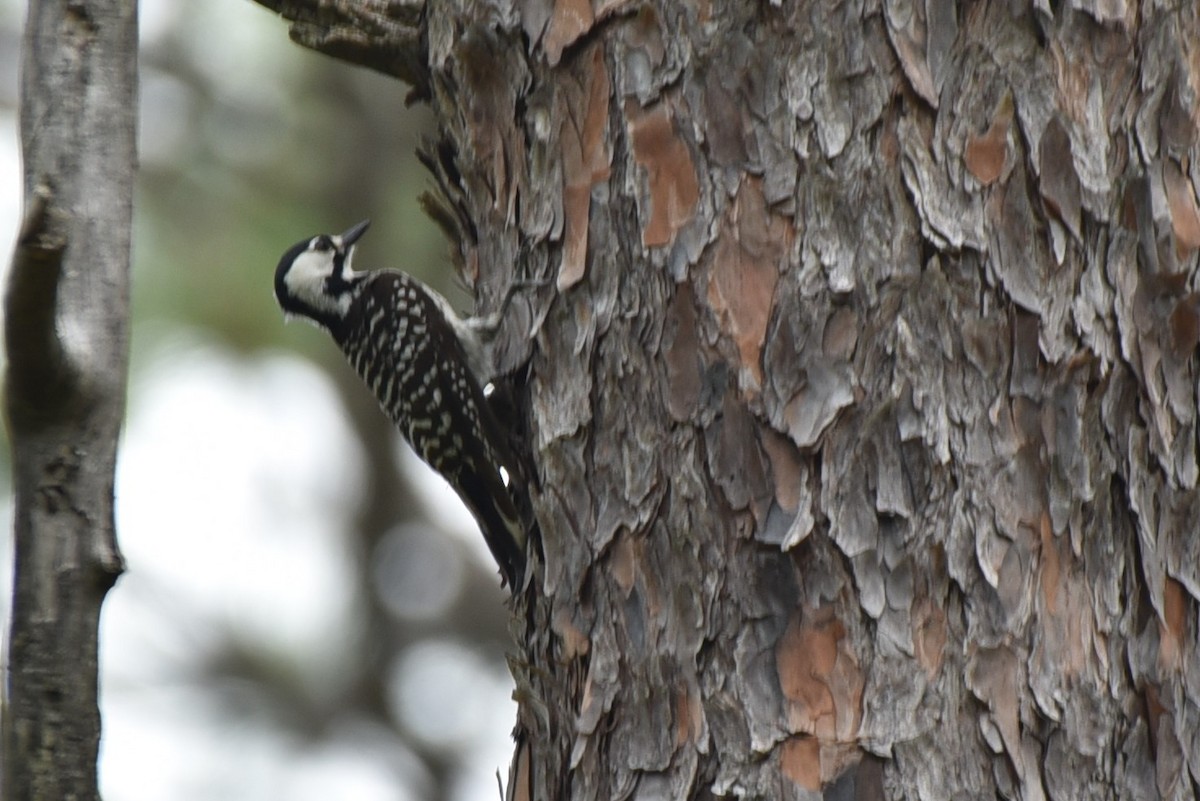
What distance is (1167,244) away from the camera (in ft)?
6.72

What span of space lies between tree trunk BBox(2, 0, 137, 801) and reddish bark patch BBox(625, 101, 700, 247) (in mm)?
747

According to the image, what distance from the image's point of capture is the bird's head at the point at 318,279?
4098 mm

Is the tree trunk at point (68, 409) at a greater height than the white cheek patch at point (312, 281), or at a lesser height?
lesser

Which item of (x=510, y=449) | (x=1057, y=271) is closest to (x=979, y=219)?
(x=1057, y=271)

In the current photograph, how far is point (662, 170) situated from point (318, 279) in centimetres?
214

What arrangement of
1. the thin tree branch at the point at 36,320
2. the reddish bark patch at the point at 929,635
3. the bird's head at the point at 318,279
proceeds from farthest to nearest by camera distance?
1. the bird's head at the point at 318,279
2. the reddish bark patch at the point at 929,635
3. the thin tree branch at the point at 36,320

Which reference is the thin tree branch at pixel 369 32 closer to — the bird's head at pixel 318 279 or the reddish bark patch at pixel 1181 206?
the bird's head at pixel 318 279

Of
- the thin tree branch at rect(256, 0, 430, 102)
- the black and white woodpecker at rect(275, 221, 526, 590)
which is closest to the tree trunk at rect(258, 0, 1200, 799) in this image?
the black and white woodpecker at rect(275, 221, 526, 590)

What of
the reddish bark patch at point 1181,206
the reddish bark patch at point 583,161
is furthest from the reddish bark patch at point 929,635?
the reddish bark patch at point 583,161

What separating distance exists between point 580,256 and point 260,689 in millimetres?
3973

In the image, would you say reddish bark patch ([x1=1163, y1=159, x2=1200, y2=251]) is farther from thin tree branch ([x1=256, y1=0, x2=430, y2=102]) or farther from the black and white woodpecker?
thin tree branch ([x1=256, y1=0, x2=430, y2=102])

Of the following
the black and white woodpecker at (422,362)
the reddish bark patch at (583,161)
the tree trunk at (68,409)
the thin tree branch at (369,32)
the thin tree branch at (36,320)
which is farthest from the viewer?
the black and white woodpecker at (422,362)

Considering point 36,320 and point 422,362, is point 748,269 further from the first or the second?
point 422,362

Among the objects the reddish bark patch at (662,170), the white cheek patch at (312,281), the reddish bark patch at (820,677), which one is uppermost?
the white cheek patch at (312,281)
